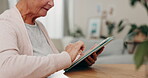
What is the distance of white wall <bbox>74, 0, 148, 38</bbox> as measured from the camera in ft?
14.7

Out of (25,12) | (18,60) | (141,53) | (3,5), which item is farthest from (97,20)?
(141,53)

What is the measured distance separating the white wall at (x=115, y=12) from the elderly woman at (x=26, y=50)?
3546 mm

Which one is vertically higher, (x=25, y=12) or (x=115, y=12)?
(x=25, y=12)

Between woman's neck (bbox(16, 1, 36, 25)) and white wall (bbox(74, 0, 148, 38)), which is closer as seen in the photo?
woman's neck (bbox(16, 1, 36, 25))

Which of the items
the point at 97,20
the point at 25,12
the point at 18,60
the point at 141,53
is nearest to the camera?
the point at 141,53

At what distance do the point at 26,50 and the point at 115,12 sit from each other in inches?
161

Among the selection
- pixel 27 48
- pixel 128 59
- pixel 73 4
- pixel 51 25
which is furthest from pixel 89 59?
pixel 73 4

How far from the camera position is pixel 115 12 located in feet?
15.9

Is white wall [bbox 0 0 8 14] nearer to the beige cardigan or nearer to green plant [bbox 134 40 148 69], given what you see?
the beige cardigan

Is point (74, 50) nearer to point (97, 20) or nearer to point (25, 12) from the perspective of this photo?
point (25, 12)

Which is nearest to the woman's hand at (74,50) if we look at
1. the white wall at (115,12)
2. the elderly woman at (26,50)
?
the elderly woman at (26,50)

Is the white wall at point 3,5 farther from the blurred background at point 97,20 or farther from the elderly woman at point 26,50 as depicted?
the blurred background at point 97,20

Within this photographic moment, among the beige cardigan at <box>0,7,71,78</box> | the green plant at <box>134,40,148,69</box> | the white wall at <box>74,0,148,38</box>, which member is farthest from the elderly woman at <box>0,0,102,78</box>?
the white wall at <box>74,0,148,38</box>

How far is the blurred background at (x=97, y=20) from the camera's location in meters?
4.36
